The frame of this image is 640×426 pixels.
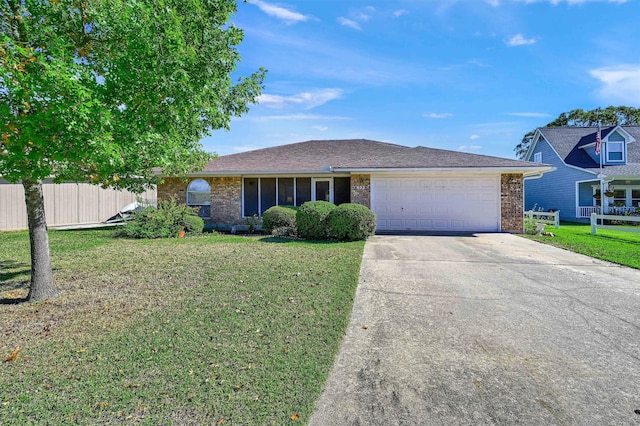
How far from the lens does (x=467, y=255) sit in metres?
8.64

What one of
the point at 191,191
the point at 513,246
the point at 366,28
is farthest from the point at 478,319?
the point at 191,191

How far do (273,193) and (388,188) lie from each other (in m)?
4.97

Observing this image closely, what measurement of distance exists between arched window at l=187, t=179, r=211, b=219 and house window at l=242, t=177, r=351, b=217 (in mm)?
1657

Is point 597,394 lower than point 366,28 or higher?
lower

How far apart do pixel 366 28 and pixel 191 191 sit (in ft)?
32.2

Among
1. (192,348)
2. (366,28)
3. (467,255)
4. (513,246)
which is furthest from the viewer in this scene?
(366,28)

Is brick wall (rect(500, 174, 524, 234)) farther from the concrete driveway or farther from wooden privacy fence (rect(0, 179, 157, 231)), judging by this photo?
wooden privacy fence (rect(0, 179, 157, 231))

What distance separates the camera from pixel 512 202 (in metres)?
13.4

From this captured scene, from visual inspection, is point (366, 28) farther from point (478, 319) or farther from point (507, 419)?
point (507, 419)

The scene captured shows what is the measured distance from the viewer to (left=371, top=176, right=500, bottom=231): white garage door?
1353cm

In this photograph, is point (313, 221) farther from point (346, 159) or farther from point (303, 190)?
point (346, 159)

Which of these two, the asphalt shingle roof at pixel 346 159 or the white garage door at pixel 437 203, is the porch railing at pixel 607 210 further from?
the white garage door at pixel 437 203

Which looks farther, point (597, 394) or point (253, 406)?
point (597, 394)

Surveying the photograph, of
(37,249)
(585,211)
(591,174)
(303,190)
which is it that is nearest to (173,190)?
(303,190)
